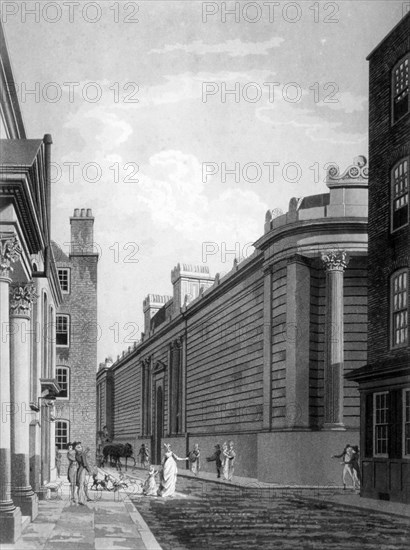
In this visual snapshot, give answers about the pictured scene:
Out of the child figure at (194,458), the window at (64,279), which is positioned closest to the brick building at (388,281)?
the child figure at (194,458)

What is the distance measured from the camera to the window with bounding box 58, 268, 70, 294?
137ft

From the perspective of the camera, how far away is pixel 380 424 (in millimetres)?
25391

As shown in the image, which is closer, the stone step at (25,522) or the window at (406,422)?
the stone step at (25,522)

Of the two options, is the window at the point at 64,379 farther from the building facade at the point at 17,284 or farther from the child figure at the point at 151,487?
the building facade at the point at 17,284

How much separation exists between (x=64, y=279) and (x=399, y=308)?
67.9 ft

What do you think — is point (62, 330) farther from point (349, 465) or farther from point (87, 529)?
point (87, 529)

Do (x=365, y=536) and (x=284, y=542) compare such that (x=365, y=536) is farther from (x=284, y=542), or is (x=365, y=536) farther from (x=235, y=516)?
(x=235, y=516)

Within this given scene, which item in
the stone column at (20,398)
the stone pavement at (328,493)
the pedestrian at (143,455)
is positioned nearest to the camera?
the stone column at (20,398)

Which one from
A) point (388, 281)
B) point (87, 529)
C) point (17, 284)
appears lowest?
point (87, 529)

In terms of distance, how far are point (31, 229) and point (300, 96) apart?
5.85 meters

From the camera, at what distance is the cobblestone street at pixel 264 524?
15758 millimetres

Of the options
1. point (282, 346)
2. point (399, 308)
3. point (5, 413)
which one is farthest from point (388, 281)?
point (5, 413)

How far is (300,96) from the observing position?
19.2 metres

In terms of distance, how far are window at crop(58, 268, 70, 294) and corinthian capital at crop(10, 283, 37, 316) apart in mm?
22749
